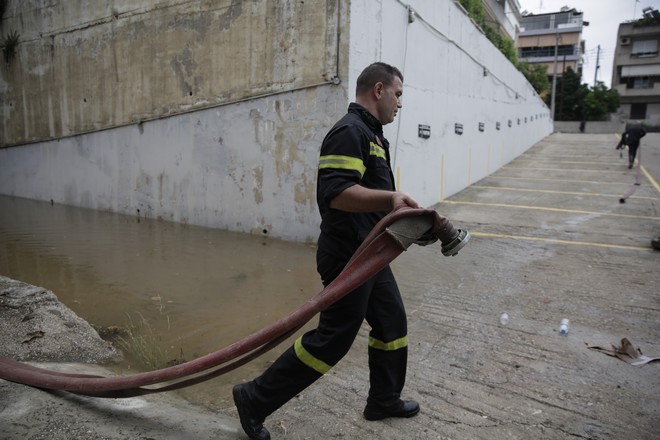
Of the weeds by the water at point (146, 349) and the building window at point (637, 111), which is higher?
the building window at point (637, 111)

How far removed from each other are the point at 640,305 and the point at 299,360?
3765 mm

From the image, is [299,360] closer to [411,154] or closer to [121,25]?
[411,154]

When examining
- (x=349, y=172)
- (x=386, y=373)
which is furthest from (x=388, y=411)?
(x=349, y=172)

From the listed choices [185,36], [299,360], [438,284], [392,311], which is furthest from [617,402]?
[185,36]

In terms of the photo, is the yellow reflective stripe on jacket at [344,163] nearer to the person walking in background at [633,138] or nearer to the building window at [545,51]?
the person walking in background at [633,138]

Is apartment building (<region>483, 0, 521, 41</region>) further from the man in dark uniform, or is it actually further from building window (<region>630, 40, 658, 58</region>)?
the man in dark uniform

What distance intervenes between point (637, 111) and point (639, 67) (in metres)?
4.45

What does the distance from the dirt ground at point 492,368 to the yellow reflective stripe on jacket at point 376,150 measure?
1446 millimetres

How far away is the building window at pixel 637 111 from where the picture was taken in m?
48.9

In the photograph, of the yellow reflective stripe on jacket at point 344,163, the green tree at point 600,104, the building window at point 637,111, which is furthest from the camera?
the building window at point 637,111

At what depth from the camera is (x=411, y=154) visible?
8.45 meters

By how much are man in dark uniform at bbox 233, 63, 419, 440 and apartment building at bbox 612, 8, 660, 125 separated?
5368 centimetres

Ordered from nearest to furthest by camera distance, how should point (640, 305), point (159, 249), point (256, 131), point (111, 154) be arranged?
point (640, 305)
point (159, 249)
point (256, 131)
point (111, 154)

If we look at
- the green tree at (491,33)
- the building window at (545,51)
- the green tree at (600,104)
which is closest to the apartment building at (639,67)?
the green tree at (600,104)
